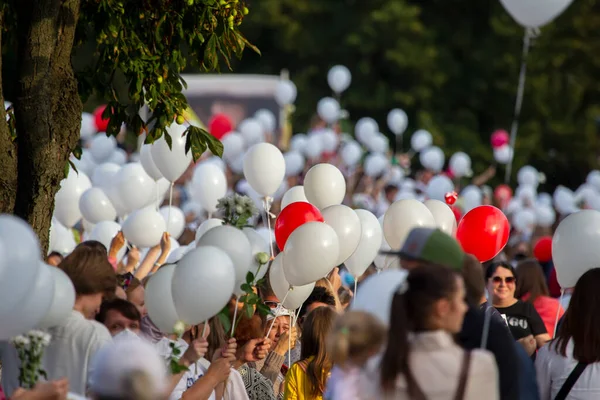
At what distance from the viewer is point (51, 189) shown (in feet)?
22.3

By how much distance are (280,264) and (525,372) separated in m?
2.68

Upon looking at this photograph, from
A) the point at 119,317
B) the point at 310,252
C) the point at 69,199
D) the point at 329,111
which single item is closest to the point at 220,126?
the point at 329,111

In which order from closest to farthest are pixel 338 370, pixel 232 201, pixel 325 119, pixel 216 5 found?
pixel 338 370, pixel 232 201, pixel 216 5, pixel 325 119

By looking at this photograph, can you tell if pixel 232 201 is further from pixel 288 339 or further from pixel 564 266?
pixel 564 266

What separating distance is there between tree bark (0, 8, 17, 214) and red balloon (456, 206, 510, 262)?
287 cm

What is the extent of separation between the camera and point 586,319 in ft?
17.6

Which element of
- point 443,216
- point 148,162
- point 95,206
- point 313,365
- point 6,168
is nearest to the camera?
point 313,365

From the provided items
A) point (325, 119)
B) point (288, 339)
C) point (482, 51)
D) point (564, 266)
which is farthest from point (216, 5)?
point (482, 51)

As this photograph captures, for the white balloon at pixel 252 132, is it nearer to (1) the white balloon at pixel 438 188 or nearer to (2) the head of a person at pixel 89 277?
(1) the white balloon at pixel 438 188

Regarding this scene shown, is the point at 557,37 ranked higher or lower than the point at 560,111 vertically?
higher

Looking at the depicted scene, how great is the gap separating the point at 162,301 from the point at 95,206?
476 cm

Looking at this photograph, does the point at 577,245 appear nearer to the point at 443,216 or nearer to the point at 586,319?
the point at 443,216

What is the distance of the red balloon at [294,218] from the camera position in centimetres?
747

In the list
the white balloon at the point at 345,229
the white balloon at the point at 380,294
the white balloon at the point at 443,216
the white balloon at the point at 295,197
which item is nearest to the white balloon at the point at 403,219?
the white balloon at the point at 443,216
